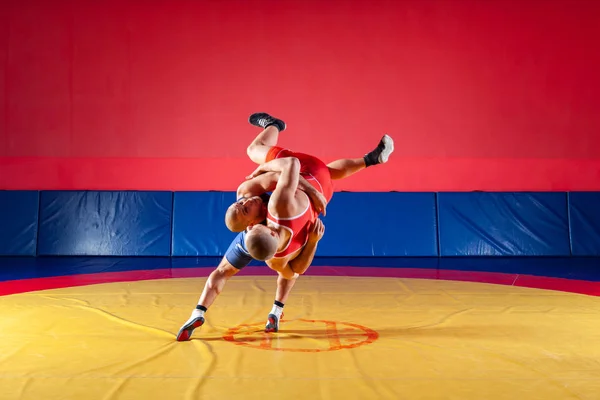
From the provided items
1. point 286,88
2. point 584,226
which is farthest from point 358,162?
point 584,226

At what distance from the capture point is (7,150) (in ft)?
28.3

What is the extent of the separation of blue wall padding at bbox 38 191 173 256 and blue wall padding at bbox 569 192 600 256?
587 centimetres

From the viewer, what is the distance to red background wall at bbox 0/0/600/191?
8648mm

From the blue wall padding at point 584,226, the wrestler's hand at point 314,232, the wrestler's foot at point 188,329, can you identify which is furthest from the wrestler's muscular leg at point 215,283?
the blue wall padding at point 584,226

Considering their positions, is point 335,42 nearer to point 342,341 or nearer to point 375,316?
point 375,316

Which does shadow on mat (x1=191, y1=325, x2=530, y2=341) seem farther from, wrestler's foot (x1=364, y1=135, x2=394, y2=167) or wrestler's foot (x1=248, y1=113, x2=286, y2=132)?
wrestler's foot (x1=248, y1=113, x2=286, y2=132)

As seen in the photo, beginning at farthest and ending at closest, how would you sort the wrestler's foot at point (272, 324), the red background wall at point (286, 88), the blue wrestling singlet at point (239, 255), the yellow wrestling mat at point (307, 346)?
the red background wall at point (286, 88) < the wrestler's foot at point (272, 324) < the blue wrestling singlet at point (239, 255) < the yellow wrestling mat at point (307, 346)

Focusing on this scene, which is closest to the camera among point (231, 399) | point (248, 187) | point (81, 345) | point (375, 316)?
point (231, 399)

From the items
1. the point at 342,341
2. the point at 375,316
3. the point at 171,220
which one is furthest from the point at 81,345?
the point at 171,220

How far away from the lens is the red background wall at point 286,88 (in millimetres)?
8648

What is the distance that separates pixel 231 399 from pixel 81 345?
4.03 feet

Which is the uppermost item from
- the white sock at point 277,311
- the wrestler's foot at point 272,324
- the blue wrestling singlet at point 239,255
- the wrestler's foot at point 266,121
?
the wrestler's foot at point 266,121

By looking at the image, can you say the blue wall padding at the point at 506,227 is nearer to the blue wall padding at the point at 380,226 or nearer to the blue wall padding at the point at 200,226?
the blue wall padding at the point at 380,226

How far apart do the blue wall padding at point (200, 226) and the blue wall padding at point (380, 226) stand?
1.46m
